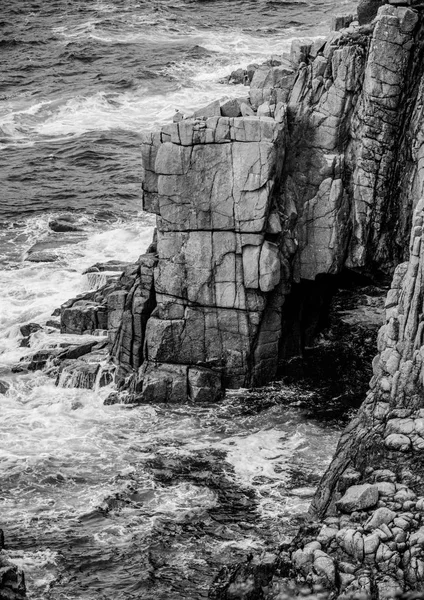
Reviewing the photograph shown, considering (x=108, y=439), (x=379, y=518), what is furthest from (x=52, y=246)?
(x=379, y=518)

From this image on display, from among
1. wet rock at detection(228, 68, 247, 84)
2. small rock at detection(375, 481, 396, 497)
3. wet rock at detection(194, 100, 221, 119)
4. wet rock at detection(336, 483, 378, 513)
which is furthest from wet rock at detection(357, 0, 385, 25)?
wet rock at detection(228, 68, 247, 84)

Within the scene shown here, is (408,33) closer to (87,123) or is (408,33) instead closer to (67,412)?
(67,412)

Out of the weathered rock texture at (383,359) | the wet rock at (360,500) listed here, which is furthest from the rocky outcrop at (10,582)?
the wet rock at (360,500)

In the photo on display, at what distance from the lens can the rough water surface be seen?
4869 centimetres

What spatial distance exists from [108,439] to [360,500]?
58.2ft

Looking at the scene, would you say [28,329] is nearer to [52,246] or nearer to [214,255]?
[52,246]

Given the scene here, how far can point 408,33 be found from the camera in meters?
59.1

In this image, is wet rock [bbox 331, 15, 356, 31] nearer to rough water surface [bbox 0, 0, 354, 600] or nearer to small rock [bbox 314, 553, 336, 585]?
rough water surface [bbox 0, 0, 354, 600]

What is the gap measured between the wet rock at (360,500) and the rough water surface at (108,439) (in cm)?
515

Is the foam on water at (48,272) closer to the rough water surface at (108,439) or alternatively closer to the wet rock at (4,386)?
the rough water surface at (108,439)

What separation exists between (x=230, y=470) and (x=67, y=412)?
1054 cm

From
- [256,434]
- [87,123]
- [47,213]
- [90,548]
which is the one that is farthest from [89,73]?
[90,548]

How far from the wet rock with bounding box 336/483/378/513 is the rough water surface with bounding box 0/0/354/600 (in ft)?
16.9

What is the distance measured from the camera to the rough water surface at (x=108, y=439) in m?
48.7
